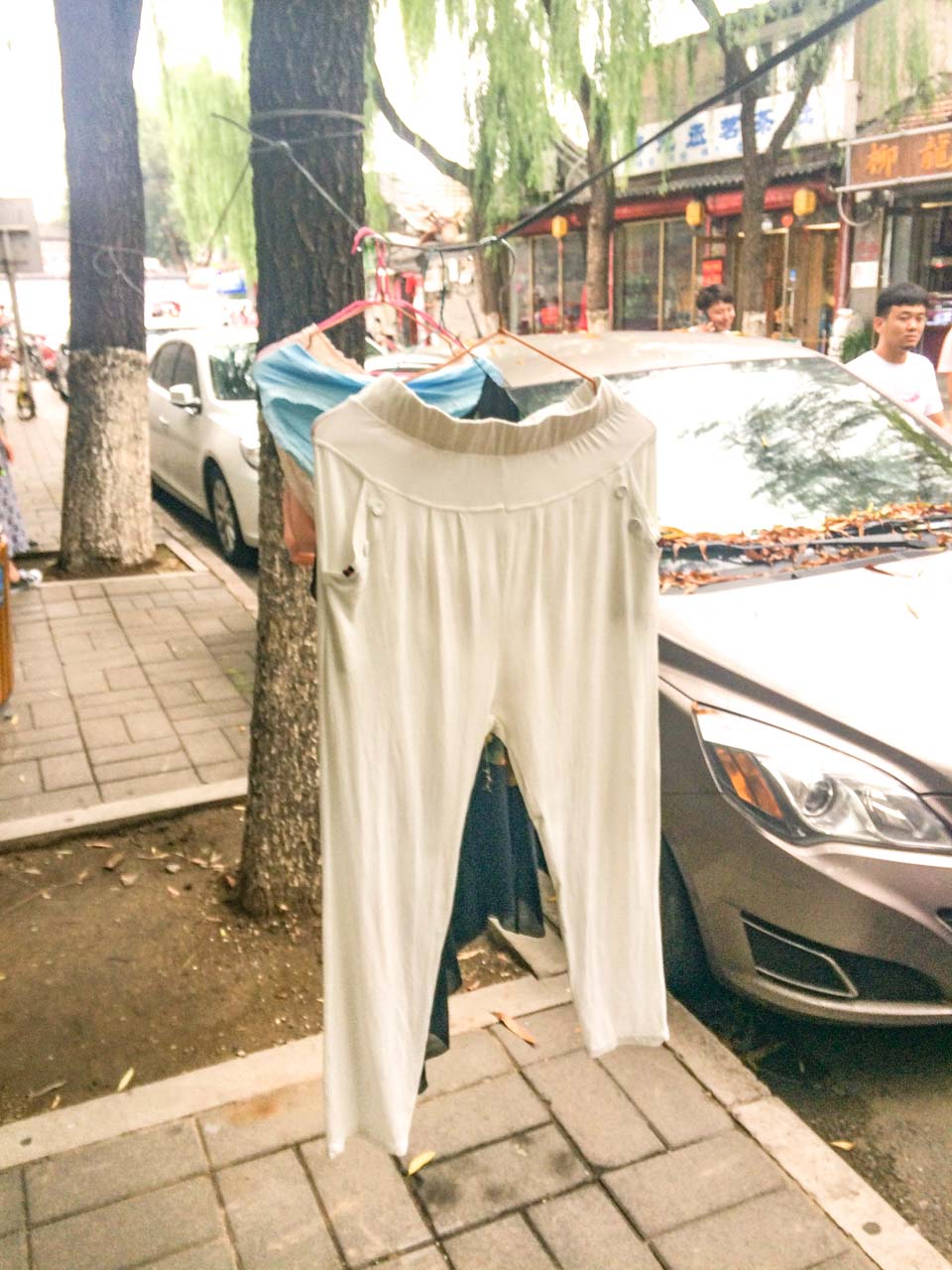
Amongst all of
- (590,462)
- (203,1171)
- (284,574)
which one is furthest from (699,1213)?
(284,574)

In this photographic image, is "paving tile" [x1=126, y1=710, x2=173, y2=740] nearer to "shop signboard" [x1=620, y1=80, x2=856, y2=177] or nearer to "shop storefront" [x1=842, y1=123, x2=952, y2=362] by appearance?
"shop storefront" [x1=842, y1=123, x2=952, y2=362]

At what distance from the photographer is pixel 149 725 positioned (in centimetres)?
521

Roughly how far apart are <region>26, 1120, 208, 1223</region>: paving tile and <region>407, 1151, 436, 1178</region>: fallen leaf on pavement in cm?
45

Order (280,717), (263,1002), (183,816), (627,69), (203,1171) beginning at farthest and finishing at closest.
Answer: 1. (627,69)
2. (183,816)
3. (280,717)
4. (263,1002)
5. (203,1171)

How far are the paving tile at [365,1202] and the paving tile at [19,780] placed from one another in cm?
240

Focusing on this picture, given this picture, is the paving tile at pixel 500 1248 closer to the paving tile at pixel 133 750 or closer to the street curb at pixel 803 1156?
the street curb at pixel 803 1156

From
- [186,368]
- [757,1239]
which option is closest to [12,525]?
[186,368]

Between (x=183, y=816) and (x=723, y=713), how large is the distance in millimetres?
2240

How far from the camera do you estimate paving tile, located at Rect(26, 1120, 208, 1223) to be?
2.45 metres

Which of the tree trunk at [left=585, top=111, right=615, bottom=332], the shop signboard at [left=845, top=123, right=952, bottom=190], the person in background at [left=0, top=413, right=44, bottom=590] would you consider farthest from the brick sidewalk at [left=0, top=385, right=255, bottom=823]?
the shop signboard at [left=845, top=123, right=952, bottom=190]

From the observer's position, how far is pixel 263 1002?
3.17 metres

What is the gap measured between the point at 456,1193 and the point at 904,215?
19.0 meters

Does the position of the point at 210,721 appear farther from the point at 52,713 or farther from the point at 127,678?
the point at 127,678

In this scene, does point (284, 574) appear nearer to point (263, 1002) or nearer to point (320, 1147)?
point (263, 1002)
